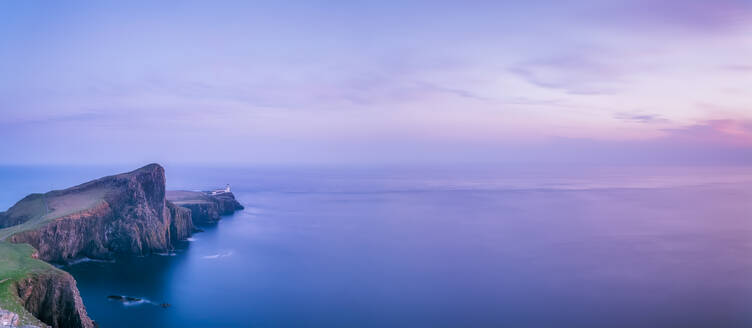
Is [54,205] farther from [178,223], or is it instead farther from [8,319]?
[8,319]

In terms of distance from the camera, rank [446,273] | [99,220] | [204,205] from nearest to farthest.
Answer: [446,273], [99,220], [204,205]

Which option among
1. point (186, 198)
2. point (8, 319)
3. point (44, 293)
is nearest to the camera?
point (8, 319)

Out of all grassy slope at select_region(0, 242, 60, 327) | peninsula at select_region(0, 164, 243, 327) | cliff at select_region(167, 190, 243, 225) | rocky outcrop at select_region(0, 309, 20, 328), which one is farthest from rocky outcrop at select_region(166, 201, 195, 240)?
rocky outcrop at select_region(0, 309, 20, 328)

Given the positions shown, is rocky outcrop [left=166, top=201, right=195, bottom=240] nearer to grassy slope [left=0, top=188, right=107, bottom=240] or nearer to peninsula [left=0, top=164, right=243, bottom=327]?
peninsula [left=0, top=164, right=243, bottom=327]

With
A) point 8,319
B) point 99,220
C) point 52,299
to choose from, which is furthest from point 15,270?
point 99,220

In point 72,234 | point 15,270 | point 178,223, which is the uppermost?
point 15,270

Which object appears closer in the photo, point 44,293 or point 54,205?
point 44,293

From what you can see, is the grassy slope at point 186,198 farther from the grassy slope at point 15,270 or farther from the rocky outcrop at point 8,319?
the rocky outcrop at point 8,319

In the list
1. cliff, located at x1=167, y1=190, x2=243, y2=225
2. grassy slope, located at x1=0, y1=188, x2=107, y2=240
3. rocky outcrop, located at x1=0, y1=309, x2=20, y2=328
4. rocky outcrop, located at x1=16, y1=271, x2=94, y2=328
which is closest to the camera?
rocky outcrop, located at x1=0, y1=309, x2=20, y2=328
